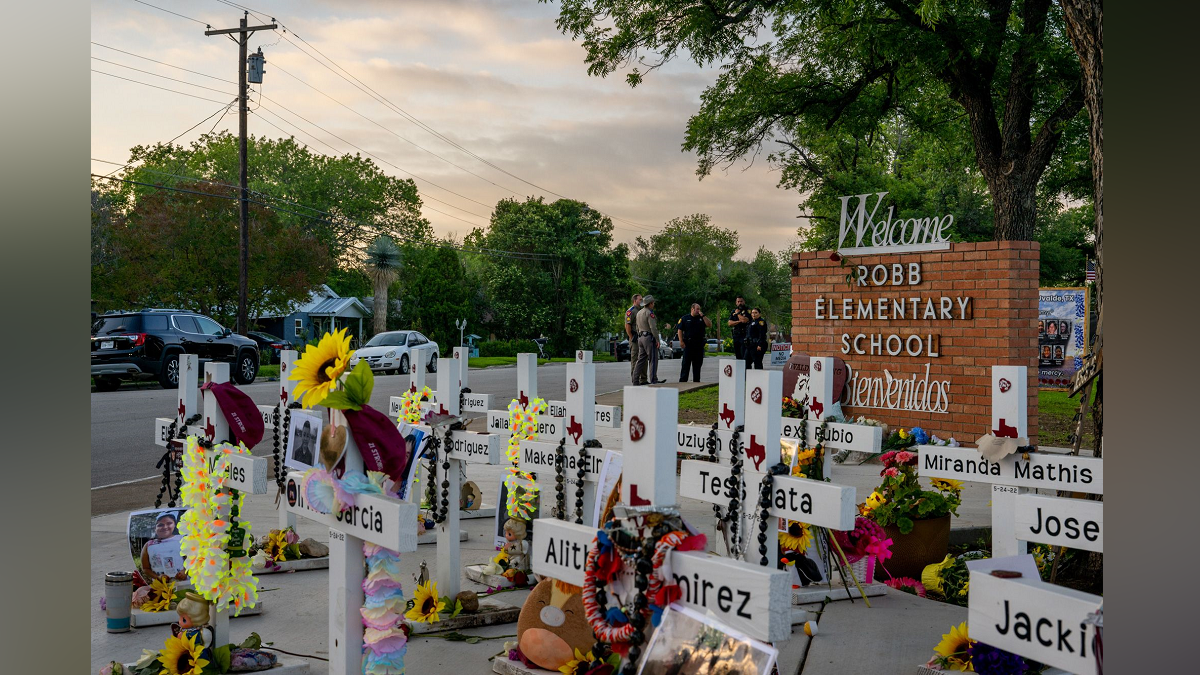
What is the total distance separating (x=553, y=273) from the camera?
166ft

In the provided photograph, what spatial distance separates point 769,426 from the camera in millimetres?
4070

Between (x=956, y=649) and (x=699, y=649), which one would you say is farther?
(x=956, y=649)

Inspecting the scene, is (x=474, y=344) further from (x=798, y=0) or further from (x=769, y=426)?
(x=769, y=426)

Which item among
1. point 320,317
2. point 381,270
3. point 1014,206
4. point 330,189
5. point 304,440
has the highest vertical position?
point 330,189

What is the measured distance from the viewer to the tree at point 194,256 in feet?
86.1

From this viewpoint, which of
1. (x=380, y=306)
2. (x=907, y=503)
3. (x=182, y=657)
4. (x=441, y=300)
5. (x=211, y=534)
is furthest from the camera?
(x=380, y=306)

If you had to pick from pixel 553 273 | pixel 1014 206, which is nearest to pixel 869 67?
pixel 1014 206

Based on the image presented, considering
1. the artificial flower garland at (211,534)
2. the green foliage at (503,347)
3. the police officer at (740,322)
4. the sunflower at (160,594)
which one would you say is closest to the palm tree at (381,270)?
the green foliage at (503,347)

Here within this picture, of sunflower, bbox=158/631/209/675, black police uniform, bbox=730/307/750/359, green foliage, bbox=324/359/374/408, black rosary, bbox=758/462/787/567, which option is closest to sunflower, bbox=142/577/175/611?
sunflower, bbox=158/631/209/675

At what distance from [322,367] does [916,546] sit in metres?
4.10

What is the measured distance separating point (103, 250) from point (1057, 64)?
25217 millimetres

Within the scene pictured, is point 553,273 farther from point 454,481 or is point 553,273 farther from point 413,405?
point 454,481

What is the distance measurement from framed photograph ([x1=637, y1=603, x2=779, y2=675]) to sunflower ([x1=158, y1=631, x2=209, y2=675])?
91.9 inches

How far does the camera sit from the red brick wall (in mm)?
10086
